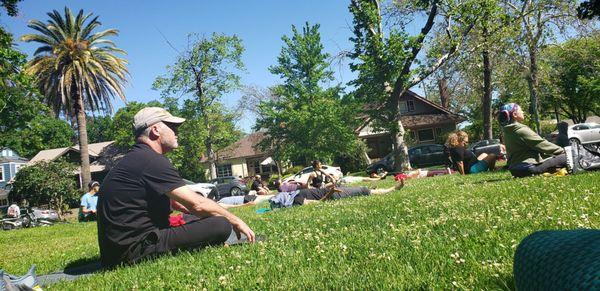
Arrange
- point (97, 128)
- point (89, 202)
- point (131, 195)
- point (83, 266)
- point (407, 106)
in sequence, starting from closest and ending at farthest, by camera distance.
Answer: point (131, 195)
point (83, 266)
point (89, 202)
point (407, 106)
point (97, 128)

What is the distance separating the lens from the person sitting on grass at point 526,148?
8.76 metres

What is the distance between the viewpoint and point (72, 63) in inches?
1272

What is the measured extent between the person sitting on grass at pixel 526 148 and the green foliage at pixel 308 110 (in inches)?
1250

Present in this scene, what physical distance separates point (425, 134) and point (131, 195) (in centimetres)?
4880

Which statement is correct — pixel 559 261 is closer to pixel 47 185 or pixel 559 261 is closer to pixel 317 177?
pixel 317 177

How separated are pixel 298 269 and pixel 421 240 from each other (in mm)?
1196

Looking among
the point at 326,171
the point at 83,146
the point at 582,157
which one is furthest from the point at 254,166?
the point at 582,157

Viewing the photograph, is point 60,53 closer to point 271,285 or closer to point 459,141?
point 459,141

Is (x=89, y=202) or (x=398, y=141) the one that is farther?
(x=398, y=141)

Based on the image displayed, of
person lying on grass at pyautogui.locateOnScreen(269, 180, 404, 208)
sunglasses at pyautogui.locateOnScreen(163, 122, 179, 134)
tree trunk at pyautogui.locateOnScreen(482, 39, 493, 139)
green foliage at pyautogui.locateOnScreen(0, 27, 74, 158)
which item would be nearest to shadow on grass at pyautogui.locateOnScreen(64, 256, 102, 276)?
sunglasses at pyautogui.locateOnScreen(163, 122, 179, 134)

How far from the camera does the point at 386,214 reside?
235 inches

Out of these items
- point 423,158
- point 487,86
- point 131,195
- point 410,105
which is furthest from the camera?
point 410,105

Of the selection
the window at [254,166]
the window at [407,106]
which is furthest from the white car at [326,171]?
the window at [254,166]

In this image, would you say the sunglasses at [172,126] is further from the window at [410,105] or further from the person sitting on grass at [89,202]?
the window at [410,105]
